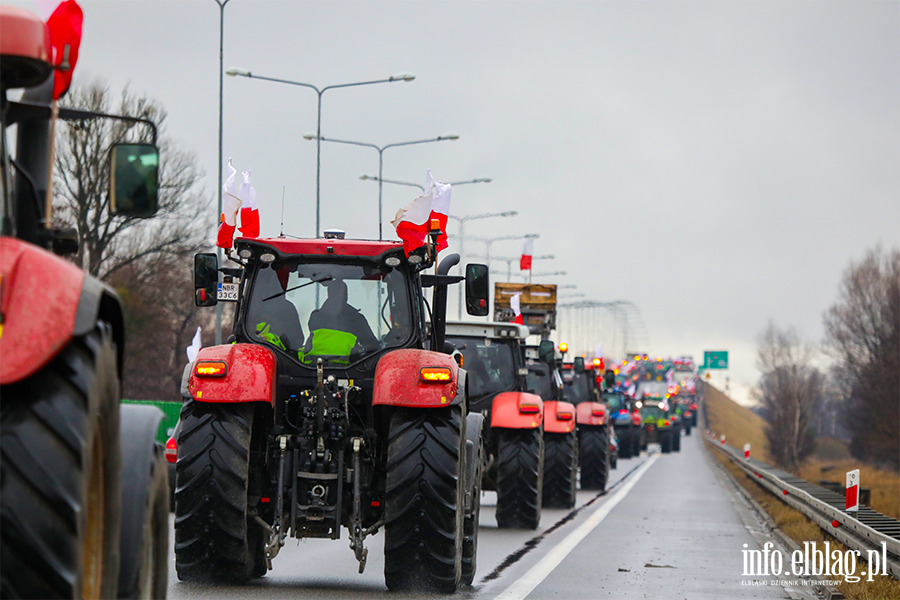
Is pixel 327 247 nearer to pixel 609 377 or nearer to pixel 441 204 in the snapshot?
pixel 441 204

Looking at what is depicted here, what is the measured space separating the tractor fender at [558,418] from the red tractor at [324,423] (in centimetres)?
990

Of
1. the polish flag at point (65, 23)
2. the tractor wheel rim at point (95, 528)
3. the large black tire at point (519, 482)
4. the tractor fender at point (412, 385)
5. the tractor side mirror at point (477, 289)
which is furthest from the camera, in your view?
the large black tire at point (519, 482)

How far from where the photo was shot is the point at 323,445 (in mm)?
9758

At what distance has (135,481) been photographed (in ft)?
16.8

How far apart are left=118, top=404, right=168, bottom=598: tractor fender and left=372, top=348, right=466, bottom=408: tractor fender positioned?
4.10m

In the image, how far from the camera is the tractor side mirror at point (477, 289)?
10688mm

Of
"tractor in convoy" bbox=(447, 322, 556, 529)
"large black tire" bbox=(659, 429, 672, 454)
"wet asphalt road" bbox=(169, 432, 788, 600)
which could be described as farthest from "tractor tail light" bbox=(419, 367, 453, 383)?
"large black tire" bbox=(659, 429, 672, 454)

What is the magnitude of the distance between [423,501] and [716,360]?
9396 cm

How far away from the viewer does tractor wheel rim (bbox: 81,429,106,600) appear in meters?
4.37

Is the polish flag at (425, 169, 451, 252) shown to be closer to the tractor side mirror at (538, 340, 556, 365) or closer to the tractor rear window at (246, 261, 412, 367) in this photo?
the tractor rear window at (246, 261, 412, 367)

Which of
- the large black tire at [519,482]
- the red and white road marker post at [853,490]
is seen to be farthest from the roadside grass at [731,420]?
the red and white road marker post at [853,490]

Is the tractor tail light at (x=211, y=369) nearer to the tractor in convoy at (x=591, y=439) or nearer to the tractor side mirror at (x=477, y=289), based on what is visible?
the tractor side mirror at (x=477, y=289)

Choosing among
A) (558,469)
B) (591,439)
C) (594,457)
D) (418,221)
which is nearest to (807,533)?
(558,469)

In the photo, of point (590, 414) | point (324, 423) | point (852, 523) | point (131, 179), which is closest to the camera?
point (131, 179)
